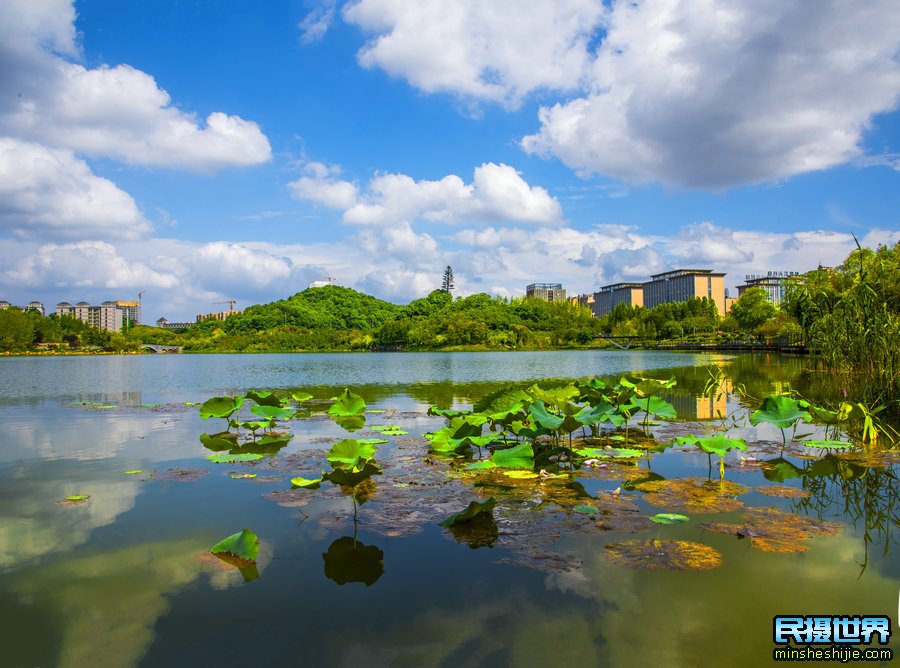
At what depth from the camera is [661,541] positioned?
12.2ft

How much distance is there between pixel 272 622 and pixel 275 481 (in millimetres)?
2971

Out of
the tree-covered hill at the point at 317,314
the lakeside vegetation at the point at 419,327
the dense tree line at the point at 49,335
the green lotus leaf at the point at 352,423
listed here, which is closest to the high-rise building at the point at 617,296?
the lakeside vegetation at the point at 419,327

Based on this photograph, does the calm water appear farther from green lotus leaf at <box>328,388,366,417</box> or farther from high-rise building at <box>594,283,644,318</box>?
high-rise building at <box>594,283,644,318</box>

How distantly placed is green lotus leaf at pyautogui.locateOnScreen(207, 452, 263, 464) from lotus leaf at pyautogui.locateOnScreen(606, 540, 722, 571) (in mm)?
4606

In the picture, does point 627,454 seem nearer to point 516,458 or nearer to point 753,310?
point 516,458

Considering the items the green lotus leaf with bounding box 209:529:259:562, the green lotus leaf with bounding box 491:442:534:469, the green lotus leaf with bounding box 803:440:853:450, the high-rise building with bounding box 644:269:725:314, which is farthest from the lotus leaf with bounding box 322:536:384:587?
the high-rise building with bounding box 644:269:725:314

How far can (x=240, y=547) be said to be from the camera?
3555 millimetres

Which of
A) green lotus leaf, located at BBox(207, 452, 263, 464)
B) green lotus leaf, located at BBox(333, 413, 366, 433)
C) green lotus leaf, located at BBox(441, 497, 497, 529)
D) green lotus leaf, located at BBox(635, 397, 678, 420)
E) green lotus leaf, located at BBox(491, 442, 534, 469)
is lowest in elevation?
green lotus leaf, located at BBox(207, 452, 263, 464)

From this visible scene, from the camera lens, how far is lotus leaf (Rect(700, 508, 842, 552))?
12.0 ft

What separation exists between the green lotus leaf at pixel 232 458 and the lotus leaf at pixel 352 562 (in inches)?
128

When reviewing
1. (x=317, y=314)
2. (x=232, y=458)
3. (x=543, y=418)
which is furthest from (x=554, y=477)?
(x=317, y=314)

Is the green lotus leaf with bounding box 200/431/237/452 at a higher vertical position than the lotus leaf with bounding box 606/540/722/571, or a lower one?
lower

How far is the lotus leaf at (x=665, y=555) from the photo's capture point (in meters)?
3.34

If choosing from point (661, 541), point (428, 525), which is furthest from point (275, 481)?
point (661, 541)
